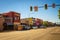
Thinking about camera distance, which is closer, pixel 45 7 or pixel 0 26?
pixel 45 7

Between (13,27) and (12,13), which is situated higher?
(12,13)

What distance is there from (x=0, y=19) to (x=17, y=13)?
680 inches

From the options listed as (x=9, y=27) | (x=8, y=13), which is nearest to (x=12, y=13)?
(x=8, y=13)

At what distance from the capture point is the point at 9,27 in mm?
73250

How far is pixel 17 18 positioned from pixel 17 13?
2196mm

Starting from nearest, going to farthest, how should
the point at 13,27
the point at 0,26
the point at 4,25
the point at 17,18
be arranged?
1. the point at 0,26
2. the point at 4,25
3. the point at 13,27
4. the point at 17,18

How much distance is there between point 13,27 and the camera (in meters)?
74.9

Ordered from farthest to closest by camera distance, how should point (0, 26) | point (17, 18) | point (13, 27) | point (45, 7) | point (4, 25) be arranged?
point (17, 18) → point (13, 27) → point (4, 25) → point (0, 26) → point (45, 7)

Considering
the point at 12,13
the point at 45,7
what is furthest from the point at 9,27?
the point at 45,7

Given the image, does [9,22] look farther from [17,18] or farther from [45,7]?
[45,7]

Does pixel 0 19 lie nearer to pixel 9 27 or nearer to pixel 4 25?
pixel 4 25

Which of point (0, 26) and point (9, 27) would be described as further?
point (9, 27)

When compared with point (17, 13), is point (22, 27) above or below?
below

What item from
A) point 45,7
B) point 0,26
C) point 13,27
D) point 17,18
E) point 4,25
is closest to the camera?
point 45,7
